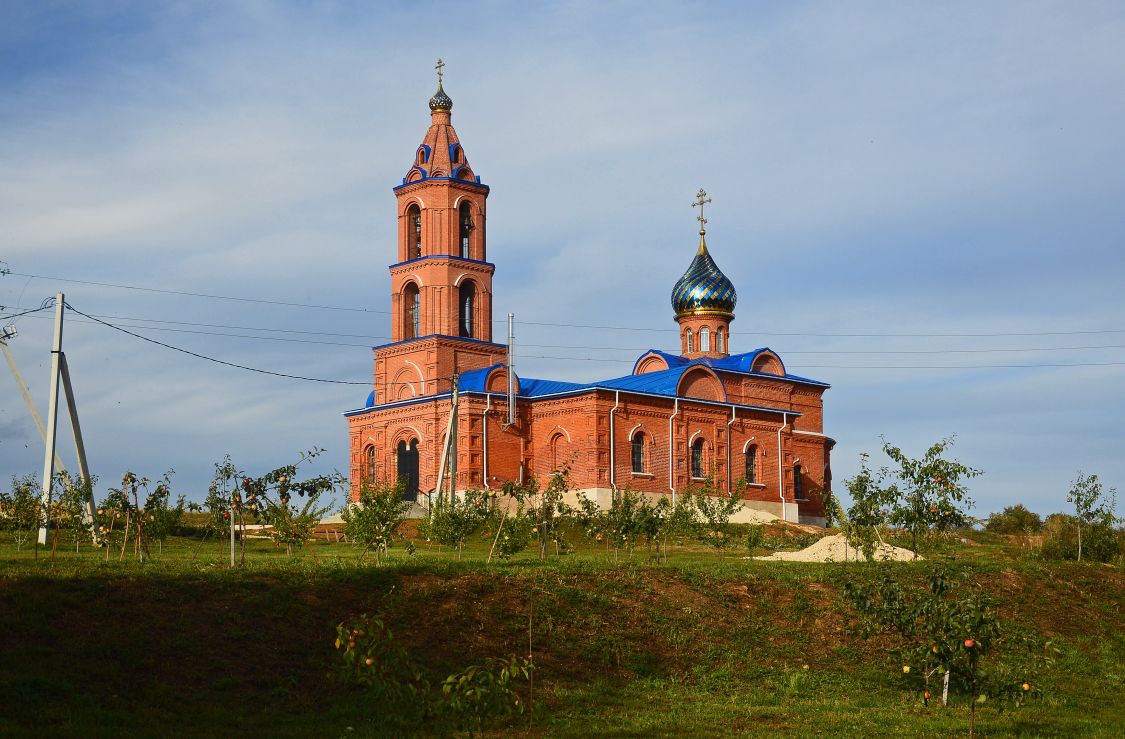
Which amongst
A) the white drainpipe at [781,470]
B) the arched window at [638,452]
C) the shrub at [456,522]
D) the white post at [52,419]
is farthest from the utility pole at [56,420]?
the white drainpipe at [781,470]

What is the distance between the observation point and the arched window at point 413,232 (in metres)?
47.6

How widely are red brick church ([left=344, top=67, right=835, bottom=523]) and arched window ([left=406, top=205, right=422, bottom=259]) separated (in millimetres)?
45

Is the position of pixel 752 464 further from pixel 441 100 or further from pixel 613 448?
pixel 441 100

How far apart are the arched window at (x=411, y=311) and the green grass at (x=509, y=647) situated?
23.9 meters

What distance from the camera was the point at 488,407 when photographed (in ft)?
146

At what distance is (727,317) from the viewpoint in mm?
53062

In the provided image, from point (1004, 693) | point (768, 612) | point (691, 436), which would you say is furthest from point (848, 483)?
point (691, 436)

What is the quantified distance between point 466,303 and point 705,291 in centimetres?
1047

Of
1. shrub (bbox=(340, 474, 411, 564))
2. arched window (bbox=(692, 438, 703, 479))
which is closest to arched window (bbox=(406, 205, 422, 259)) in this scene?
arched window (bbox=(692, 438, 703, 479))

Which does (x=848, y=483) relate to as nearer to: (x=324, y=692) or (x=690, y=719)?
(x=690, y=719)

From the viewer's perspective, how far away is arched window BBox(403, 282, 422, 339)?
156ft

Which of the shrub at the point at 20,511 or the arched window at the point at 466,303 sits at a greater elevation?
the arched window at the point at 466,303

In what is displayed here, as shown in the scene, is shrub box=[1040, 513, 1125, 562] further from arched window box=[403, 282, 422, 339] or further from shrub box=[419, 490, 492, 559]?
arched window box=[403, 282, 422, 339]

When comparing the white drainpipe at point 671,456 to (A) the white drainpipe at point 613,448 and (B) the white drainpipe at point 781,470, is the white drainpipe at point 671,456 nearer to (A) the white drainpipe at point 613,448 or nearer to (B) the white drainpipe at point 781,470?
(A) the white drainpipe at point 613,448
